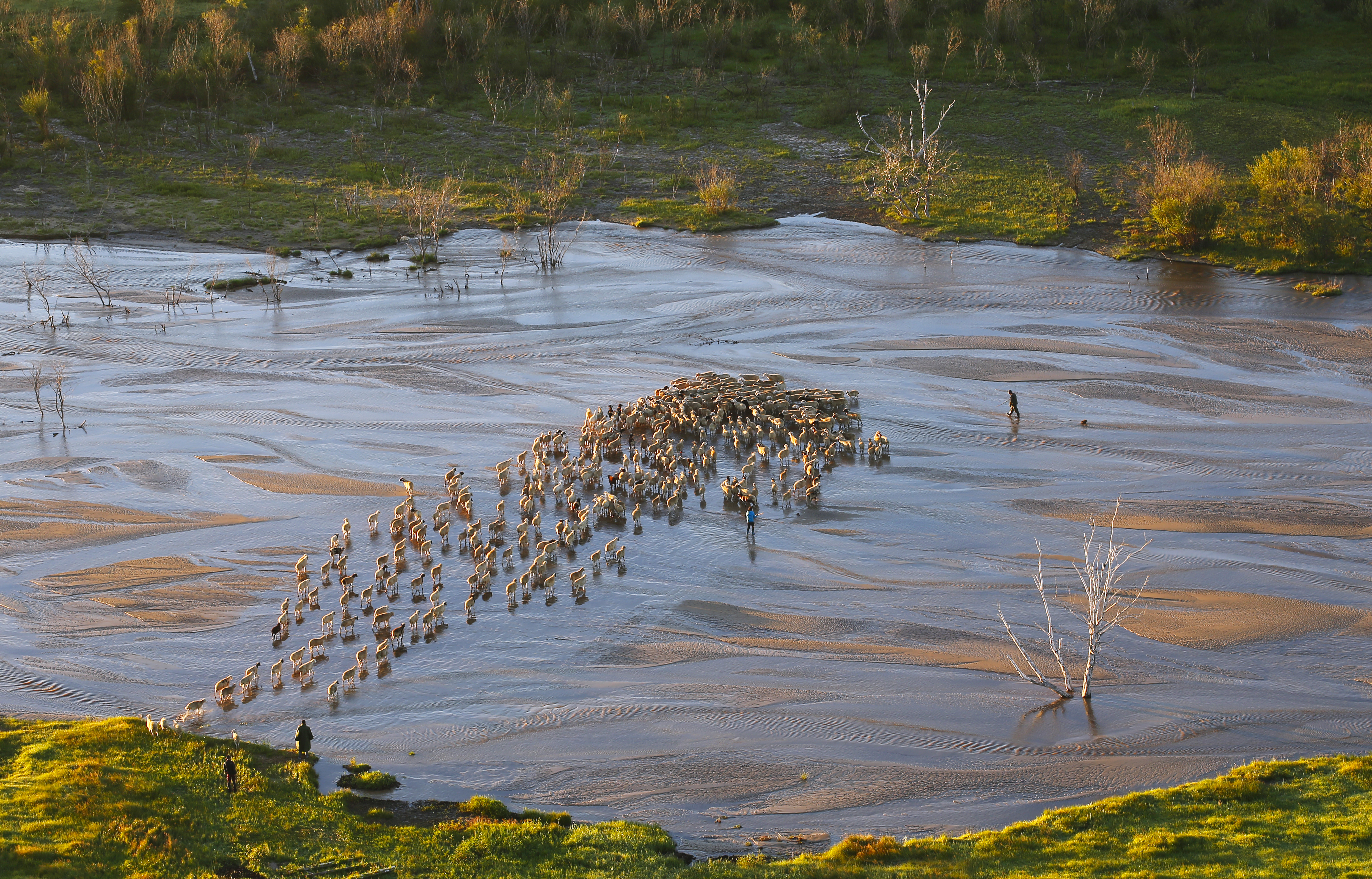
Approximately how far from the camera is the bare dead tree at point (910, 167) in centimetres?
6100

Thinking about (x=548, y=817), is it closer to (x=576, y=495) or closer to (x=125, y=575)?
(x=576, y=495)

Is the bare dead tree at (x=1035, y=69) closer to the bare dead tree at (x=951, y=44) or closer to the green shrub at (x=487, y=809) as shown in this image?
the bare dead tree at (x=951, y=44)

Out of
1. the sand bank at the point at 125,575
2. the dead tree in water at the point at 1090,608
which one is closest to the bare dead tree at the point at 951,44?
the dead tree in water at the point at 1090,608

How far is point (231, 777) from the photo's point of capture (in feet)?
59.7

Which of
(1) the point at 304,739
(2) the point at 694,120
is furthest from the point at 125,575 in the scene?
(2) the point at 694,120

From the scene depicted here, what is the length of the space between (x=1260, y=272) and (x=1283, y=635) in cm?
3232

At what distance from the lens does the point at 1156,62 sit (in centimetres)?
7981

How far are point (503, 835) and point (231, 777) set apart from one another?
461 centimetres

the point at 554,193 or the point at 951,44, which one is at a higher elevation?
the point at 951,44

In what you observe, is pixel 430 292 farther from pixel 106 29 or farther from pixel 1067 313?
pixel 106 29

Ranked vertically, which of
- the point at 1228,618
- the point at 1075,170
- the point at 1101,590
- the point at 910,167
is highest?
the point at 910,167

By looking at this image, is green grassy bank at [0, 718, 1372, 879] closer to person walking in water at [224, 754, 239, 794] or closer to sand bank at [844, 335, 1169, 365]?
person walking in water at [224, 754, 239, 794]

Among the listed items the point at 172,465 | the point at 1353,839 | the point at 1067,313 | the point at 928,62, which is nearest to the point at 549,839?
the point at 1353,839

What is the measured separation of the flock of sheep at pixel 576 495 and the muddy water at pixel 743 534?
1.61 ft
